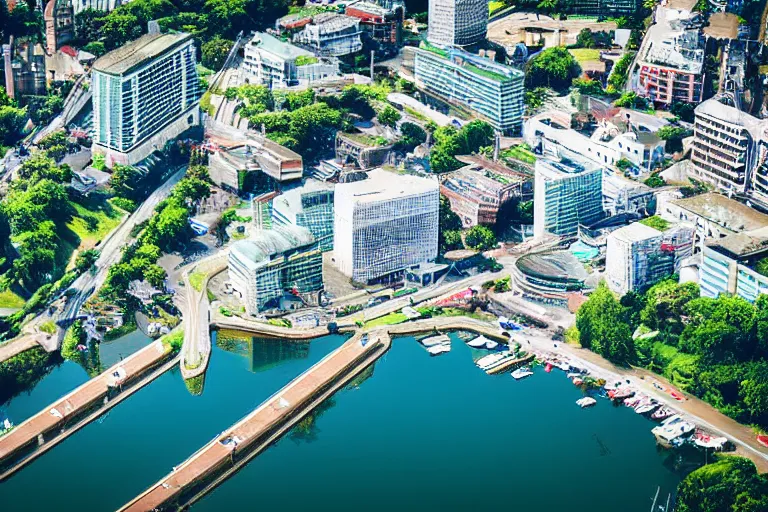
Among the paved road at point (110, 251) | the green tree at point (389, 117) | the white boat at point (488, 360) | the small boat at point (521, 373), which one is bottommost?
the small boat at point (521, 373)

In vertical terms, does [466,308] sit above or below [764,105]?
below

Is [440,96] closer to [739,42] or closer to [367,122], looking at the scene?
[367,122]

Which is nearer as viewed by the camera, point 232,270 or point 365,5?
point 232,270

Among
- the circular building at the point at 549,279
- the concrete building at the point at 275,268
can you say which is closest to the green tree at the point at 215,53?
the concrete building at the point at 275,268

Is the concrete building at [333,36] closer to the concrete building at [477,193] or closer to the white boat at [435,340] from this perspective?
the concrete building at [477,193]

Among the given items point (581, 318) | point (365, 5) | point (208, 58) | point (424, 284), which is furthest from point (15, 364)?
point (365, 5)

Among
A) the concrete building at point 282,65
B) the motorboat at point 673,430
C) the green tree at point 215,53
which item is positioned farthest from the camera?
the green tree at point 215,53

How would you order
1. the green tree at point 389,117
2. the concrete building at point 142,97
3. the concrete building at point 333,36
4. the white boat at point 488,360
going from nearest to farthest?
the white boat at point 488,360 → the concrete building at point 142,97 → the green tree at point 389,117 → the concrete building at point 333,36
